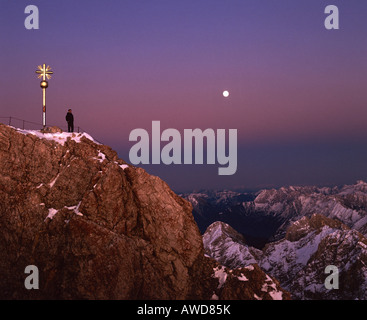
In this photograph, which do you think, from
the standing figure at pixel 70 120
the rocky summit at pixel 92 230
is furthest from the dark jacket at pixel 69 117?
the rocky summit at pixel 92 230

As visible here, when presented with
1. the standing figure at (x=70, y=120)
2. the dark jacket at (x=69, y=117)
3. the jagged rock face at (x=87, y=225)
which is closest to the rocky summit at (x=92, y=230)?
the jagged rock face at (x=87, y=225)

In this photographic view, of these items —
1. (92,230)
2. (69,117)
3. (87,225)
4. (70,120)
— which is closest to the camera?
(92,230)

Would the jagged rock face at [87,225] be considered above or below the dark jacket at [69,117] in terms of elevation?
below

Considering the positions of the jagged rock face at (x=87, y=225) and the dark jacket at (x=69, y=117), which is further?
the dark jacket at (x=69, y=117)

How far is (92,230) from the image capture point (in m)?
48.2

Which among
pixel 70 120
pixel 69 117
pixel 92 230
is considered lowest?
pixel 92 230

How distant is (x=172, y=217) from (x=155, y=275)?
27.9 feet

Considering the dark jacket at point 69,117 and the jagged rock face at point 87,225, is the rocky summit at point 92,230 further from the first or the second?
the dark jacket at point 69,117

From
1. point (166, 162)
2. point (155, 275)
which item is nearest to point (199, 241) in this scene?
point (155, 275)

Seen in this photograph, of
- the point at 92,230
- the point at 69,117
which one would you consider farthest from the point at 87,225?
the point at 69,117

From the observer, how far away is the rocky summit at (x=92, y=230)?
46656mm

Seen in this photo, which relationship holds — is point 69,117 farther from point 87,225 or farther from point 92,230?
point 92,230

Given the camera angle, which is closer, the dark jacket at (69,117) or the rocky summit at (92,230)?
the rocky summit at (92,230)
